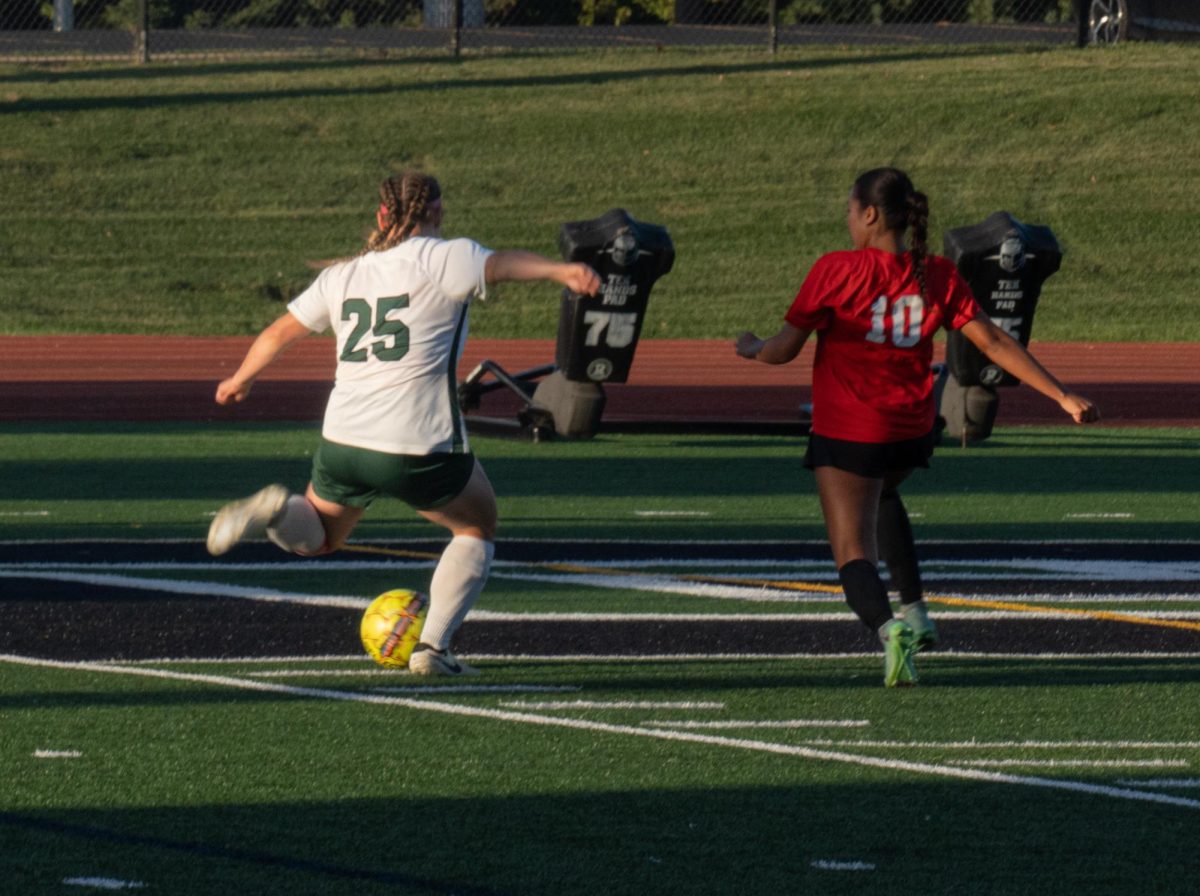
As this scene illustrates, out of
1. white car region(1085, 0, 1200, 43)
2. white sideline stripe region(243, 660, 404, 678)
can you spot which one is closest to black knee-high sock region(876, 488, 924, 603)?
white sideline stripe region(243, 660, 404, 678)

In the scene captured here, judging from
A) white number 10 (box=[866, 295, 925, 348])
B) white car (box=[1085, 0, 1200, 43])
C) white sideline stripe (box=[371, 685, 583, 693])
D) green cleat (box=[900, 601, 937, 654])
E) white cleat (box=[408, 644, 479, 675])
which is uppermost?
white car (box=[1085, 0, 1200, 43])

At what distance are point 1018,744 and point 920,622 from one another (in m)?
1.14

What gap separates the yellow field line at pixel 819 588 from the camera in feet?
28.5

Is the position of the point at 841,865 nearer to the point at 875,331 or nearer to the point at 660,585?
the point at 875,331

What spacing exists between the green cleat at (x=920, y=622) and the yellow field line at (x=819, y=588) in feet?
4.66

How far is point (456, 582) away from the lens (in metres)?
7.27

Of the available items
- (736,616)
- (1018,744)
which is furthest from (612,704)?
(736,616)

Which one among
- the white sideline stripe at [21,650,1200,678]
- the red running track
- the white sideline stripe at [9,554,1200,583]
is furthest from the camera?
the red running track

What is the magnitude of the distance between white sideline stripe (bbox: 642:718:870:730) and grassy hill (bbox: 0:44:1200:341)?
19.3 m

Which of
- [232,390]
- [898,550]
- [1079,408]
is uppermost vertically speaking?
[1079,408]

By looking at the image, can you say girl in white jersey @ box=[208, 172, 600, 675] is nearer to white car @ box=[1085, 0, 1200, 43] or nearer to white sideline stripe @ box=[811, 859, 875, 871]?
white sideline stripe @ box=[811, 859, 875, 871]

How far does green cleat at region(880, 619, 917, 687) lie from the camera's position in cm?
710

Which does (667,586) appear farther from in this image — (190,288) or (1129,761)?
(190,288)

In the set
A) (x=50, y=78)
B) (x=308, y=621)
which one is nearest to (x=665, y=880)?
(x=308, y=621)
